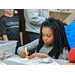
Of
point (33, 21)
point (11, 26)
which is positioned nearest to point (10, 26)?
point (11, 26)

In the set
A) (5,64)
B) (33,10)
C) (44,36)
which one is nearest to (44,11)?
(33,10)

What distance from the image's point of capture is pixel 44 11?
24.5 inches

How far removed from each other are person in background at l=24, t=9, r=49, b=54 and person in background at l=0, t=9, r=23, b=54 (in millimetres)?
48

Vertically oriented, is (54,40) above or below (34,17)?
below

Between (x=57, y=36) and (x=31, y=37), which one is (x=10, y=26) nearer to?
(x=31, y=37)

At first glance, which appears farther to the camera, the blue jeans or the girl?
the blue jeans

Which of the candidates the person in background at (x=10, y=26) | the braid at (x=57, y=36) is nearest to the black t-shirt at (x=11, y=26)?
the person in background at (x=10, y=26)

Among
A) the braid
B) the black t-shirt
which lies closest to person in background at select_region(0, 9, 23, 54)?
the black t-shirt

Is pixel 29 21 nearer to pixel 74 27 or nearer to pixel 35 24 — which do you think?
pixel 35 24

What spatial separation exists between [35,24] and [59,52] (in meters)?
0.20

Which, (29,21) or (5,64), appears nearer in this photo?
(5,64)

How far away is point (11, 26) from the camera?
0.60 meters

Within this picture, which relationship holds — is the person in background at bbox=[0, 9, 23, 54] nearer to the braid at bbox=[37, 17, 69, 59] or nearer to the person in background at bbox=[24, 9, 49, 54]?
the person in background at bbox=[24, 9, 49, 54]

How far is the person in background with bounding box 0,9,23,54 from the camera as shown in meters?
0.60
